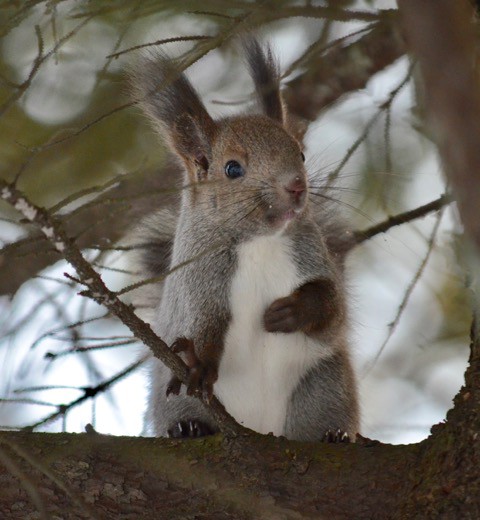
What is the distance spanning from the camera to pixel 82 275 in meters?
1.55

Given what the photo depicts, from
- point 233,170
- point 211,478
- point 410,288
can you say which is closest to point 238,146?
point 233,170

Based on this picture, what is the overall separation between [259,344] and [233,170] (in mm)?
515

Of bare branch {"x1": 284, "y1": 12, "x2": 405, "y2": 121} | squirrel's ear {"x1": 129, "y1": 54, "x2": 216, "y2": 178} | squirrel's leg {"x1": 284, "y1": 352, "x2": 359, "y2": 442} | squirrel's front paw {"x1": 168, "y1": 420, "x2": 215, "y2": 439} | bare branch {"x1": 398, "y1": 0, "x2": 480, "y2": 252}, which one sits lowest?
bare branch {"x1": 398, "y1": 0, "x2": 480, "y2": 252}

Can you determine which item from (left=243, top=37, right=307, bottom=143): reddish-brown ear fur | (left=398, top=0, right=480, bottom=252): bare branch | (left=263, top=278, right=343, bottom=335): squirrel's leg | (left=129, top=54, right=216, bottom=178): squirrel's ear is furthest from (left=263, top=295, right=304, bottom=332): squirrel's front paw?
(left=398, top=0, right=480, bottom=252): bare branch

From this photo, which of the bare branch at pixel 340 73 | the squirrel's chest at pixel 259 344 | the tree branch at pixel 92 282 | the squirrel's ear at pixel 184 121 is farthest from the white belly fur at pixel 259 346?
the bare branch at pixel 340 73

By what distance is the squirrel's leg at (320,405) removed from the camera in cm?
262

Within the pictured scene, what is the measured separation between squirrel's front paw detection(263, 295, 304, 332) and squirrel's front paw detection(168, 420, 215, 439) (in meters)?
0.38

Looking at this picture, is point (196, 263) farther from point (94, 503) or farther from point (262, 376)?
point (94, 503)

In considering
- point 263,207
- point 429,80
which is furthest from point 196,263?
point 429,80

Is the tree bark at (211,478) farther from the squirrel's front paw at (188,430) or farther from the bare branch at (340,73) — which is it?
the bare branch at (340,73)

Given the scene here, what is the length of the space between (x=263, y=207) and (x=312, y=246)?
306mm

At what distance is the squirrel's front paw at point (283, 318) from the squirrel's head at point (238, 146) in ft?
0.74

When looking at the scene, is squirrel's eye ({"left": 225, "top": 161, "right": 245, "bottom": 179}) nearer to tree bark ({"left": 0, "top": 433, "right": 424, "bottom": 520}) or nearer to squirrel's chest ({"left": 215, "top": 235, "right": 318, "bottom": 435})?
squirrel's chest ({"left": 215, "top": 235, "right": 318, "bottom": 435})

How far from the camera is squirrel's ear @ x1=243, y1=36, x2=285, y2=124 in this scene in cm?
273
